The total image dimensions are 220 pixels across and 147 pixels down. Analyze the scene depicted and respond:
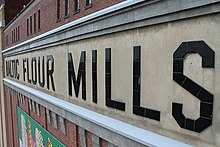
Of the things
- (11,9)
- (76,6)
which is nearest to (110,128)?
(76,6)

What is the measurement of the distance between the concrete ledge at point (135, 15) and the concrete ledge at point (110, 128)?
103 inches

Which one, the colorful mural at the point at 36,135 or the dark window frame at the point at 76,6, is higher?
the dark window frame at the point at 76,6

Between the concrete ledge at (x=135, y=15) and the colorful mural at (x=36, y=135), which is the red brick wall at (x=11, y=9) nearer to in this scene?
the colorful mural at (x=36, y=135)

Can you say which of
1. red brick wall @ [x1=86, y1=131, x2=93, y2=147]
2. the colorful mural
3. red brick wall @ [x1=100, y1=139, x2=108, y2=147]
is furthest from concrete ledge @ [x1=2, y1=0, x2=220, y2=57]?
the colorful mural

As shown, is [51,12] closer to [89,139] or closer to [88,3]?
[88,3]

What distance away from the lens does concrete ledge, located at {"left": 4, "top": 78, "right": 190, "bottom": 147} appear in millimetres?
5576

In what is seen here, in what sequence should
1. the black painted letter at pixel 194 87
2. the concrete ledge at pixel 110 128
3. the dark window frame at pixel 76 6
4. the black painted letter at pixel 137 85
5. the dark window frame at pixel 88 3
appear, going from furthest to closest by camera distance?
the dark window frame at pixel 76 6 → the dark window frame at pixel 88 3 → the black painted letter at pixel 137 85 → the concrete ledge at pixel 110 128 → the black painted letter at pixel 194 87

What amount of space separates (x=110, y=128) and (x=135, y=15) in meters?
3.24

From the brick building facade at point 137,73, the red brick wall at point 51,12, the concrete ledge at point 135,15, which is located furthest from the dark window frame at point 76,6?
the concrete ledge at point 135,15

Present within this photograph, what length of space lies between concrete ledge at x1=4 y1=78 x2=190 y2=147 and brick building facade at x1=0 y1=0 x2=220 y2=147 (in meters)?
0.03

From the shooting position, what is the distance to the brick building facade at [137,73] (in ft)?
15.2

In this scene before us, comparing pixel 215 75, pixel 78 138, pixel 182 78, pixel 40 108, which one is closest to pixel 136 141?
pixel 182 78

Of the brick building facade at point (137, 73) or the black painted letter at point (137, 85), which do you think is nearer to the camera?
the brick building facade at point (137, 73)

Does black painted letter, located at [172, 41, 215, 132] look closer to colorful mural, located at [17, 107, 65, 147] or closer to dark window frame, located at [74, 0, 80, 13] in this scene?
dark window frame, located at [74, 0, 80, 13]
